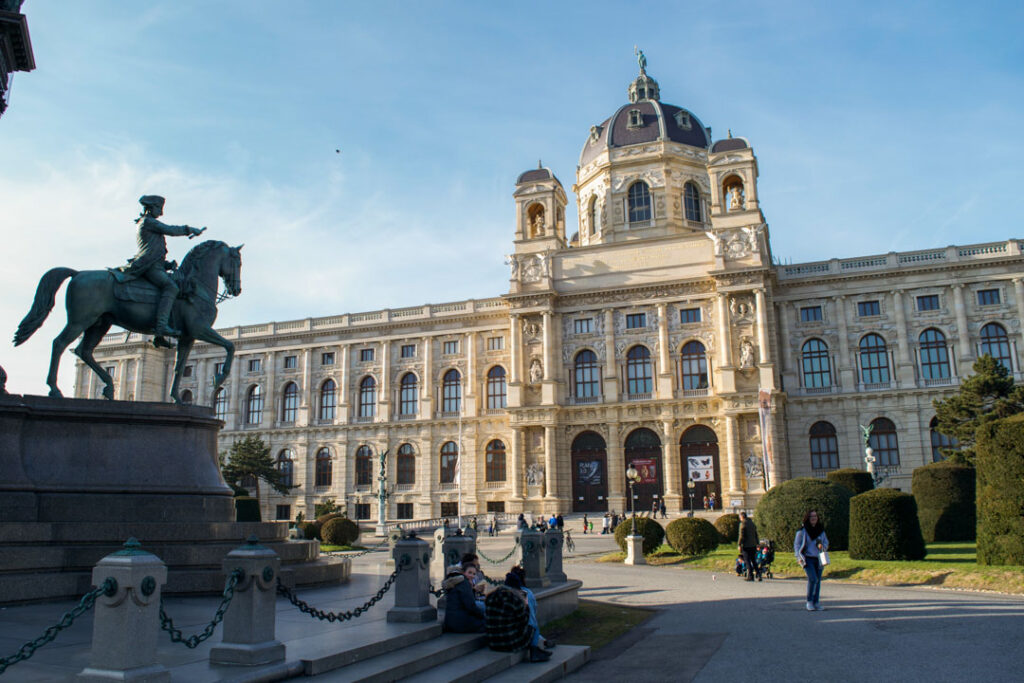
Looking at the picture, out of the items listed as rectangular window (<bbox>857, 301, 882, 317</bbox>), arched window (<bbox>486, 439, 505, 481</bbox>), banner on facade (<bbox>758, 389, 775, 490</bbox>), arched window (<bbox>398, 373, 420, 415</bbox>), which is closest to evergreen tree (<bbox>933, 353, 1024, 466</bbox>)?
banner on facade (<bbox>758, 389, 775, 490</bbox>)

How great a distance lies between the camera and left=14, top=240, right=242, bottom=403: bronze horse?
12820 millimetres

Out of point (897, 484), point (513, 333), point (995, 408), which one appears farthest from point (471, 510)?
point (995, 408)

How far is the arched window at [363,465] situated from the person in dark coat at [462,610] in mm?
49844

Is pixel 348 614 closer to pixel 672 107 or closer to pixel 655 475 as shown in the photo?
pixel 655 475

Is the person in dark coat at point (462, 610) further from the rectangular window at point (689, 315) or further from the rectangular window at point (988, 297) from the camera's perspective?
the rectangular window at point (988, 297)

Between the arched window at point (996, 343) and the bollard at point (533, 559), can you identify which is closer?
the bollard at point (533, 559)

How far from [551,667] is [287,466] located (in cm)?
A: 5510

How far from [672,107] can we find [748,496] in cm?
3342

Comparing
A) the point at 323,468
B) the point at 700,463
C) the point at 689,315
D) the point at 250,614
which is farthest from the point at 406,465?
the point at 250,614

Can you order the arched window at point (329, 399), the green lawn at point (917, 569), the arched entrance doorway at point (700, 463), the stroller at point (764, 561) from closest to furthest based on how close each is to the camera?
the green lawn at point (917, 569) → the stroller at point (764, 561) → the arched entrance doorway at point (700, 463) → the arched window at point (329, 399)

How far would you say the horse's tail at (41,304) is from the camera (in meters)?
12.7

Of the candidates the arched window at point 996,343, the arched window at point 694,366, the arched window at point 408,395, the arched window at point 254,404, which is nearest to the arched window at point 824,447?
the arched window at point 694,366

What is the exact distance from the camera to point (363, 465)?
192 feet

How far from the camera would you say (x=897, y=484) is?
45.3 meters
